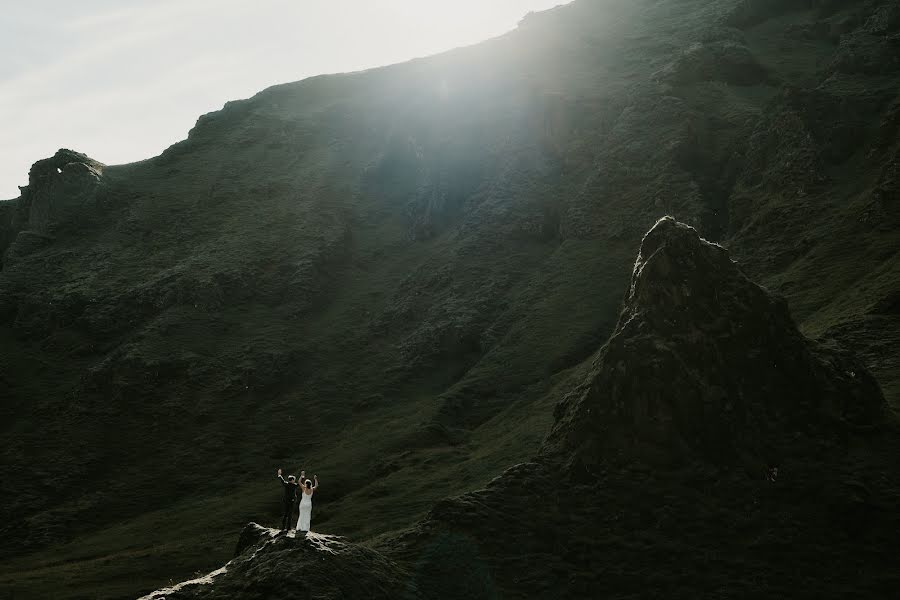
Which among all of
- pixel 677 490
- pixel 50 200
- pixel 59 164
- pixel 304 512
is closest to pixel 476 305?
pixel 677 490

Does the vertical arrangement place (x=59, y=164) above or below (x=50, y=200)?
above

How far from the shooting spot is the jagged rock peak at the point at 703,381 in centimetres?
3488

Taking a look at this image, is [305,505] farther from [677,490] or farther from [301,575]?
[677,490]

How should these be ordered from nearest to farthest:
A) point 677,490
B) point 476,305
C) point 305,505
Answer: point 305,505 → point 677,490 → point 476,305

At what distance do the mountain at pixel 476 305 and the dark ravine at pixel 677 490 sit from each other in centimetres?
17

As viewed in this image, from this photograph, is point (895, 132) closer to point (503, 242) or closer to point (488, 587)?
point (503, 242)

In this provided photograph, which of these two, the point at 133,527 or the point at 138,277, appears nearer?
the point at 133,527

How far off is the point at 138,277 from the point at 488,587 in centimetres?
11082

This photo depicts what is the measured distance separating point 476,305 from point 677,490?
2955 inches

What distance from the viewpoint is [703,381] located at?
35812 mm

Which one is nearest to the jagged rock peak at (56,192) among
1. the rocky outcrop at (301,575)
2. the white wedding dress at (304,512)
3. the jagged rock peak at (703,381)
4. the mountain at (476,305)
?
the mountain at (476,305)

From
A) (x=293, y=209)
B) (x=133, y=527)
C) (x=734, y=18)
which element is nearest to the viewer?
(x=133, y=527)

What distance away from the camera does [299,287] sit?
122 m

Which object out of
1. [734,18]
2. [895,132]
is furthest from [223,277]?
[734,18]
